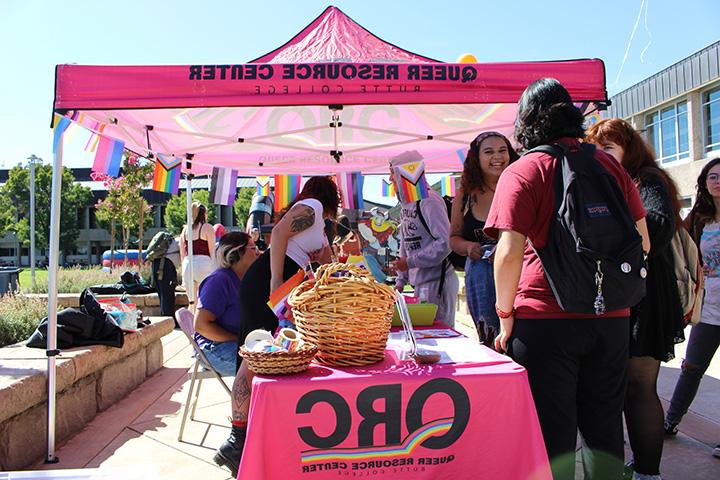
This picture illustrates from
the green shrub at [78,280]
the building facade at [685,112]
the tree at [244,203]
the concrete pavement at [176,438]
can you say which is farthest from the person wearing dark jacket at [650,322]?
the tree at [244,203]

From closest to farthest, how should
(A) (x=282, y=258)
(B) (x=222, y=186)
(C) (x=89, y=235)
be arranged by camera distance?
1. (A) (x=282, y=258)
2. (B) (x=222, y=186)
3. (C) (x=89, y=235)

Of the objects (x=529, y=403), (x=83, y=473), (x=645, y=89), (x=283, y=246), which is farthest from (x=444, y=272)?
(x=645, y=89)

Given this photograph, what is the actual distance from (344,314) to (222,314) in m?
2.00

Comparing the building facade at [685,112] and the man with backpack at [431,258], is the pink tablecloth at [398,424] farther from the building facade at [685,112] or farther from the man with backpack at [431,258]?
the building facade at [685,112]

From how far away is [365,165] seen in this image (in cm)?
732

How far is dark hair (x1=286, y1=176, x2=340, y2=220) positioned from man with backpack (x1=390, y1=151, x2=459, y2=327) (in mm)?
827

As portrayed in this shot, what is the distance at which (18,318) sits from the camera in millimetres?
5055

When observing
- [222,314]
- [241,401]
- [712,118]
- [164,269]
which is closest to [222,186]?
[164,269]

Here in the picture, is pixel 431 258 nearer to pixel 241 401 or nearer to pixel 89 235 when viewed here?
pixel 241 401

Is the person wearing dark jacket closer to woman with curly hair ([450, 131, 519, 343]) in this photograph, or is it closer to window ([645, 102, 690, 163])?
woman with curly hair ([450, 131, 519, 343])

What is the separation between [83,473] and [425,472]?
1.06m

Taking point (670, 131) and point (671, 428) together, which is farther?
point (670, 131)

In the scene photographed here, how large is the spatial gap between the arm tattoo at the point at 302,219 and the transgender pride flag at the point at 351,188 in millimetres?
4252

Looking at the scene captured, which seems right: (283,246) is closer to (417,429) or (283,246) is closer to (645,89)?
(417,429)
